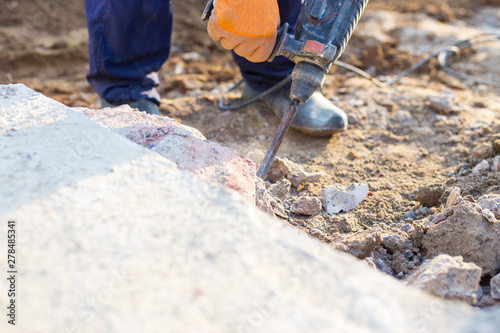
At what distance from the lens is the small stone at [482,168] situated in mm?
2067

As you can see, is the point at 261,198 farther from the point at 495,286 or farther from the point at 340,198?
the point at 495,286

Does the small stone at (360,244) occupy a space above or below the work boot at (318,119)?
above

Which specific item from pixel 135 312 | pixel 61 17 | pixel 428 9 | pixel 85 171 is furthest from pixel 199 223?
pixel 428 9

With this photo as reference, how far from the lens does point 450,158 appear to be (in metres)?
2.38

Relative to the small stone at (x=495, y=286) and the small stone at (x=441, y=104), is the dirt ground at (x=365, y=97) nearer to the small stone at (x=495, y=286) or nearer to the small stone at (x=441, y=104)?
the small stone at (x=441, y=104)

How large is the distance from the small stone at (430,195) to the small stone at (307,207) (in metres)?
0.48

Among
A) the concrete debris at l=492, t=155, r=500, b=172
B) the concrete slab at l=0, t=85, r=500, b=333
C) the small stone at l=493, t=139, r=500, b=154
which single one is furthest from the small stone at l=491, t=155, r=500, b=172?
the concrete slab at l=0, t=85, r=500, b=333

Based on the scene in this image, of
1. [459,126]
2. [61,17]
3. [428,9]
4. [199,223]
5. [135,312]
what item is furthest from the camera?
[428,9]

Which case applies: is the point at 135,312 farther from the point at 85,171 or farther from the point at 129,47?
the point at 129,47

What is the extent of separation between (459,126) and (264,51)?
153cm

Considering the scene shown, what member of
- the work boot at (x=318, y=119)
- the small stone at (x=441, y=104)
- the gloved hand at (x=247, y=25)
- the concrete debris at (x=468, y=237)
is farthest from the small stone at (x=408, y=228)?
the small stone at (x=441, y=104)

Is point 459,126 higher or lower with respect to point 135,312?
lower

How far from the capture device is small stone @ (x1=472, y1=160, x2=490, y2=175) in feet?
6.78

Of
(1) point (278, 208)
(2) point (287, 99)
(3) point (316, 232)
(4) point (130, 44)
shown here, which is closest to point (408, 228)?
(3) point (316, 232)
